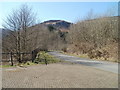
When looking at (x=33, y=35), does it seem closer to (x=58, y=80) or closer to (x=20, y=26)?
(x=20, y=26)

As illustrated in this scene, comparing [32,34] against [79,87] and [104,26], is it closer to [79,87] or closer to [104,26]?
[104,26]

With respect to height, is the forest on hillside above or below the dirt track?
above

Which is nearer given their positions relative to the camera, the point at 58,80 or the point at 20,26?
the point at 58,80

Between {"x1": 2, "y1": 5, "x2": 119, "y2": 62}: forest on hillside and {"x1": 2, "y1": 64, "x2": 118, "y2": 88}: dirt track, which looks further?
{"x1": 2, "y1": 5, "x2": 119, "y2": 62}: forest on hillside

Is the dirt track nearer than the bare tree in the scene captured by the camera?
Yes

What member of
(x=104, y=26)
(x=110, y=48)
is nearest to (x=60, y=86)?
(x=110, y=48)

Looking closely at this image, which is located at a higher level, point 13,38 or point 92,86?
point 13,38

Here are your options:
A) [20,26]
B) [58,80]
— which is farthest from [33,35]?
[58,80]

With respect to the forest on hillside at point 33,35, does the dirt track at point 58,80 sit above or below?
below

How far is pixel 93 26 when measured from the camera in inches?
1112

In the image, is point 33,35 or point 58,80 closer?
point 58,80

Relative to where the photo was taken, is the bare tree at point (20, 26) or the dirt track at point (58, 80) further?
the bare tree at point (20, 26)

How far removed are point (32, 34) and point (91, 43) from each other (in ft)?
35.9

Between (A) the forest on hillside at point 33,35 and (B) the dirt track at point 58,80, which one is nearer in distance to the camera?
(B) the dirt track at point 58,80
